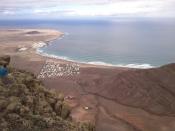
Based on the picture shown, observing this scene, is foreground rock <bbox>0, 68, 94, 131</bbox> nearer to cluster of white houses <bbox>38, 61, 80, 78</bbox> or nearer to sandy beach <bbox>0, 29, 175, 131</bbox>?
sandy beach <bbox>0, 29, 175, 131</bbox>

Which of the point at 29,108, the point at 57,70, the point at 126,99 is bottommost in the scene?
the point at 57,70

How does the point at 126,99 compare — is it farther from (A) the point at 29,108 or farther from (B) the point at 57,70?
(B) the point at 57,70

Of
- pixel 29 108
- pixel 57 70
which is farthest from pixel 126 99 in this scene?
pixel 57 70

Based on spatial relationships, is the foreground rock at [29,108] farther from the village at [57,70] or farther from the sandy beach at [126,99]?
the village at [57,70]

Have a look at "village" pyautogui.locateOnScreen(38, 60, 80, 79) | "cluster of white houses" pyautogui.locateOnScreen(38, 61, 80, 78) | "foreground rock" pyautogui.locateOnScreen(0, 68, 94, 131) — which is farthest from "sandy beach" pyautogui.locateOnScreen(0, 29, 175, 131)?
"foreground rock" pyautogui.locateOnScreen(0, 68, 94, 131)

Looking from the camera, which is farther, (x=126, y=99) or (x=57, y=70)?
(x=57, y=70)

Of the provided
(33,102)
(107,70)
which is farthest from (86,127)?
(107,70)

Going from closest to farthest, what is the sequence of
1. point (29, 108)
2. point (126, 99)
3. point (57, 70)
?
point (29, 108)
point (126, 99)
point (57, 70)

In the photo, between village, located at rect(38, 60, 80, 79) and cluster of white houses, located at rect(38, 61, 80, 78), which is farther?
cluster of white houses, located at rect(38, 61, 80, 78)
